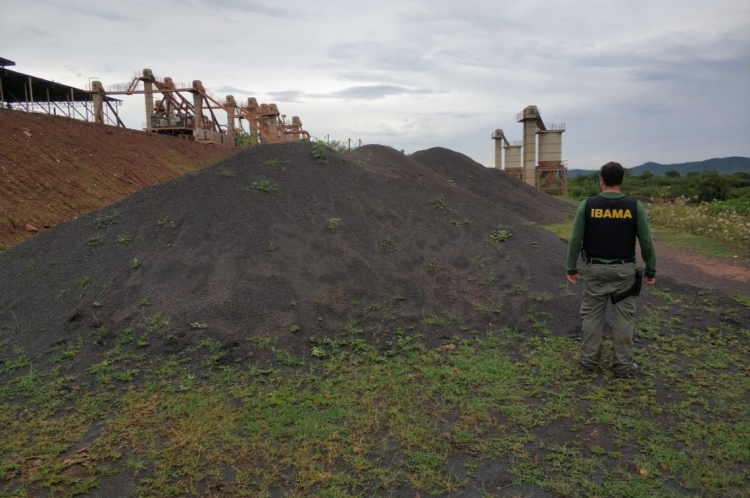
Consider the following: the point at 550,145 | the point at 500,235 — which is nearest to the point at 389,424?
the point at 500,235

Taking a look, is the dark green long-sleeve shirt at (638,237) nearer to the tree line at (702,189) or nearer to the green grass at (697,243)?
the green grass at (697,243)

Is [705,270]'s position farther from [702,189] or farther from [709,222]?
[702,189]

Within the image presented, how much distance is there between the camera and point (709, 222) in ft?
49.5

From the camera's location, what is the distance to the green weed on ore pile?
3.38 m

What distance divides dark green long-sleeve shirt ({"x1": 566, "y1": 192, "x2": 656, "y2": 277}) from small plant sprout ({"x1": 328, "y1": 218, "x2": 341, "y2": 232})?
3514 mm

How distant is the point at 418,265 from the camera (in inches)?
287

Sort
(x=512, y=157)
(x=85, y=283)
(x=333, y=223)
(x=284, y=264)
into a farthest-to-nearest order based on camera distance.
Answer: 1. (x=512, y=157)
2. (x=333, y=223)
3. (x=284, y=264)
4. (x=85, y=283)

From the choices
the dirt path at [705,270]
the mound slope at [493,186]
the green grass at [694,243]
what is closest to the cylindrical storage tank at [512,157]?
the mound slope at [493,186]

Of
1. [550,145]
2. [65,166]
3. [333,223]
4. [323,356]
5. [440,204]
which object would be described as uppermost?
[550,145]

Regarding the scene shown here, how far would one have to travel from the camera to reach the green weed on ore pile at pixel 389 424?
3.38 metres

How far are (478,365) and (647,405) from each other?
1511 millimetres

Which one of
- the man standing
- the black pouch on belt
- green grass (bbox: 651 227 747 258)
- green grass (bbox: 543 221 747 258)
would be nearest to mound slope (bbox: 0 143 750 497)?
the man standing

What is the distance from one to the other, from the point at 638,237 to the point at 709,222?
1268cm

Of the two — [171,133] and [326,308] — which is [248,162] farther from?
[171,133]
